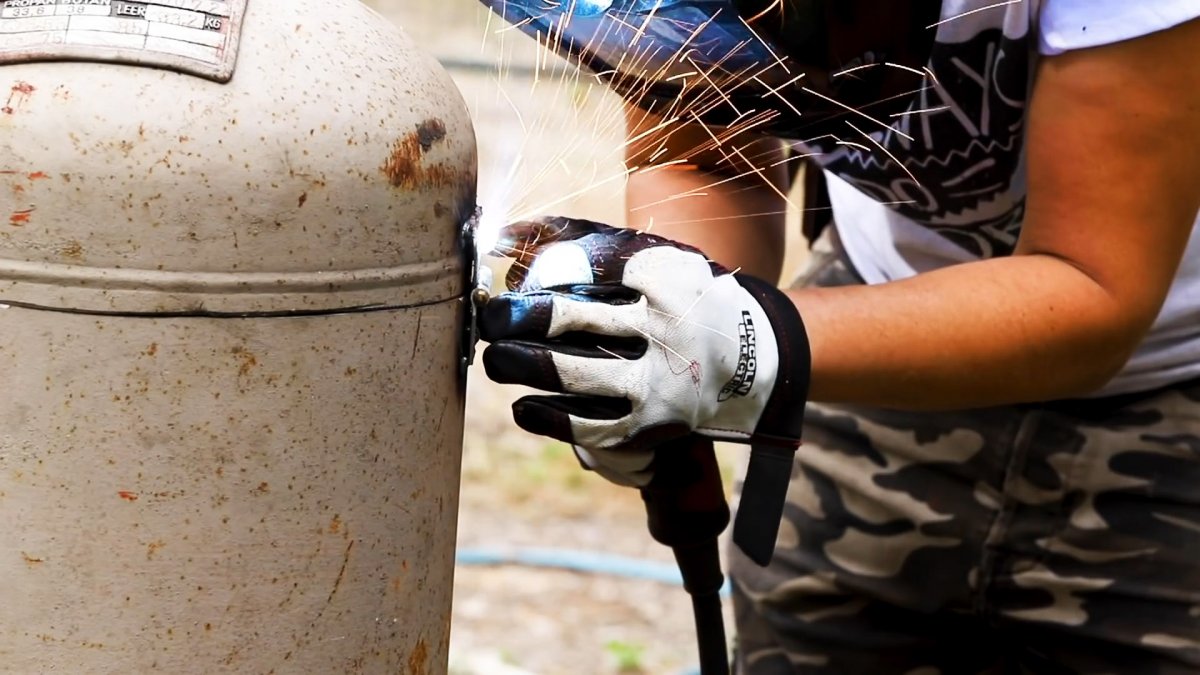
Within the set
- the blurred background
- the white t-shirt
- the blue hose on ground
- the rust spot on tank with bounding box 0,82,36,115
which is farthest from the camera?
the blue hose on ground

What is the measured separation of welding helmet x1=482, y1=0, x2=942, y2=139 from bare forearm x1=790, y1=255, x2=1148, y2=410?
0.22 meters

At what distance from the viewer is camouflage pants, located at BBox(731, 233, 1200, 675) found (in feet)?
6.20

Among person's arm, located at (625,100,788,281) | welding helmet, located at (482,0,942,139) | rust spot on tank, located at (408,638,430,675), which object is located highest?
welding helmet, located at (482,0,942,139)

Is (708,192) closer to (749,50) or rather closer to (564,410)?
(749,50)

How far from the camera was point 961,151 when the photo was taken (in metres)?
1.66

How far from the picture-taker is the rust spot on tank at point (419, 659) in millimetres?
1275

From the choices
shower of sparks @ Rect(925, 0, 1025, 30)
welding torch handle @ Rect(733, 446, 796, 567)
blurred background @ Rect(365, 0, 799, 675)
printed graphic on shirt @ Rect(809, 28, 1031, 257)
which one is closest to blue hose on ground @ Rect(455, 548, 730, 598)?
blurred background @ Rect(365, 0, 799, 675)

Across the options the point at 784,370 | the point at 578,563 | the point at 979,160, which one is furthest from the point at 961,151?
the point at 578,563

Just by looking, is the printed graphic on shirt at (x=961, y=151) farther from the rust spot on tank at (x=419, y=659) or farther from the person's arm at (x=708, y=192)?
the rust spot on tank at (x=419, y=659)

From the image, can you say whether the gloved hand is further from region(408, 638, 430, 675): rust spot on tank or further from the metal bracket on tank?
region(408, 638, 430, 675): rust spot on tank

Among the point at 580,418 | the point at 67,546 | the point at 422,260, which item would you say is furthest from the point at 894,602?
the point at 67,546

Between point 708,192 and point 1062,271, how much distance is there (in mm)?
562

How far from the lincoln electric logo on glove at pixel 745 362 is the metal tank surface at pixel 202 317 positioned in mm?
315

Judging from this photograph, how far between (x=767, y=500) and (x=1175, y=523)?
0.77m
